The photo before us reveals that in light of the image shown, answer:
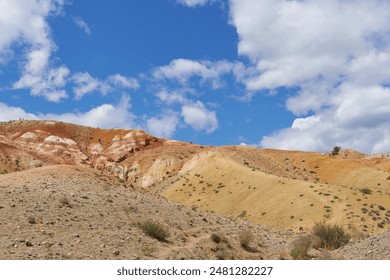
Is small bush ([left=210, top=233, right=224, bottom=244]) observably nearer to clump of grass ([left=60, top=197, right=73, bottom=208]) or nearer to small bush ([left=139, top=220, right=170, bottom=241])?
small bush ([left=139, top=220, right=170, bottom=241])

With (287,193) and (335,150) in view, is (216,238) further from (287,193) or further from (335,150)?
(335,150)

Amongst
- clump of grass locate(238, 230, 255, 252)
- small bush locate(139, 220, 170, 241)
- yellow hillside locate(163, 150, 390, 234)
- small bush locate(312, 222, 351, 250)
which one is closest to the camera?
small bush locate(139, 220, 170, 241)

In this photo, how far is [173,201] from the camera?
135ft

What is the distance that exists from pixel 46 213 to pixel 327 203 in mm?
31382

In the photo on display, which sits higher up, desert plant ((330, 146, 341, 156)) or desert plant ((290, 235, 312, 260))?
desert plant ((330, 146, 341, 156))

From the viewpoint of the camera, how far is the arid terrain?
2247 centimetres

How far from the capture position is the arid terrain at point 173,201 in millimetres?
22469

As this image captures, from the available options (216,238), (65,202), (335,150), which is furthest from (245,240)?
(335,150)

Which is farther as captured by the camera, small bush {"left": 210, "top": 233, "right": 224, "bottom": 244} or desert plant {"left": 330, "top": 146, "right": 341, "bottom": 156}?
desert plant {"left": 330, "top": 146, "right": 341, "bottom": 156}

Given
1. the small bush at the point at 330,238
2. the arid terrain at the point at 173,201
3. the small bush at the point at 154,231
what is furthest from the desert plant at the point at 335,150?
the small bush at the point at 154,231

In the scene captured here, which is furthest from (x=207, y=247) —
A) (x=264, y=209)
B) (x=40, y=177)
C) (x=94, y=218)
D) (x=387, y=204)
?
(x=387, y=204)

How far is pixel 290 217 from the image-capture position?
46031mm

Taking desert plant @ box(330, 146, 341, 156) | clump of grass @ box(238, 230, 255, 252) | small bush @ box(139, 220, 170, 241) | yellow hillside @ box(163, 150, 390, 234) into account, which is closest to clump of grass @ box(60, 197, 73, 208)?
small bush @ box(139, 220, 170, 241)
